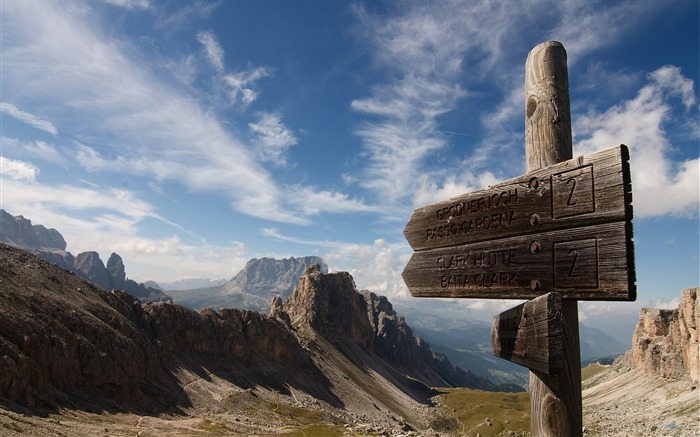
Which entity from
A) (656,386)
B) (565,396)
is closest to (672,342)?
(656,386)

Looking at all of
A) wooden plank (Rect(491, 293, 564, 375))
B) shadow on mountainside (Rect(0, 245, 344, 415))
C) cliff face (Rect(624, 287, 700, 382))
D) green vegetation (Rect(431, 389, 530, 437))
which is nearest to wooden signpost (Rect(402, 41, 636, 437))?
wooden plank (Rect(491, 293, 564, 375))

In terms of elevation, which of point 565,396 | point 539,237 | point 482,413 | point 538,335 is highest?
point 539,237

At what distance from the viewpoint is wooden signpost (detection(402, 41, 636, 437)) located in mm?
4305

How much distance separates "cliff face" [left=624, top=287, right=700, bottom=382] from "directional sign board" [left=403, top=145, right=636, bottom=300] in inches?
6811

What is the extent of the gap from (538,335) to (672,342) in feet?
642

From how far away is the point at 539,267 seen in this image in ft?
15.8

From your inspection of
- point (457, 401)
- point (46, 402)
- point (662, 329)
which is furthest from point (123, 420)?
point (662, 329)

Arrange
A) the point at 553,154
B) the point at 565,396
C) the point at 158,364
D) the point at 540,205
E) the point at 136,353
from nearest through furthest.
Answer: the point at 565,396 → the point at 540,205 → the point at 553,154 → the point at 136,353 → the point at 158,364

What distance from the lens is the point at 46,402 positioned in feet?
196

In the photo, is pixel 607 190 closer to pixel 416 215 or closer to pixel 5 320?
pixel 416 215

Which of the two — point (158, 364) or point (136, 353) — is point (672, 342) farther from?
point (136, 353)

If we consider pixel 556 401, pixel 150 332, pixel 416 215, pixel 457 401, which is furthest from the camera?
pixel 457 401

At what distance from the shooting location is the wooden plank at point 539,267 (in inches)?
164

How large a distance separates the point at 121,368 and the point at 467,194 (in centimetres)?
9554
